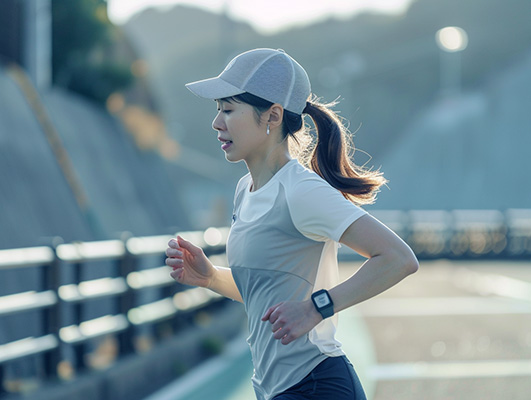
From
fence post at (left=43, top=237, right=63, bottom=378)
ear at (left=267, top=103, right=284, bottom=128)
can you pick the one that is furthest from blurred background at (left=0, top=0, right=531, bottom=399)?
ear at (left=267, top=103, right=284, bottom=128)

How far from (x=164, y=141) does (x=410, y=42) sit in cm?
13411

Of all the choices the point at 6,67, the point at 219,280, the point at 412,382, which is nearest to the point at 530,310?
the point at 412,382

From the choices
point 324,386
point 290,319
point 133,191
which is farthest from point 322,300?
point 133,191

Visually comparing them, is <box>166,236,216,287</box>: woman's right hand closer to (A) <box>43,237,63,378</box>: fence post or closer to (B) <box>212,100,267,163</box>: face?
(B) <box>212,100,267,163</box>: face

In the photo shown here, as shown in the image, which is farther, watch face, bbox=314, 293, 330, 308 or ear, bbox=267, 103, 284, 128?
ear, bbox=267, 103, 284, 128

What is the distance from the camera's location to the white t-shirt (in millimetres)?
3000

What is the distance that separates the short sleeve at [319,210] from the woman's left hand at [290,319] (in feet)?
0.80

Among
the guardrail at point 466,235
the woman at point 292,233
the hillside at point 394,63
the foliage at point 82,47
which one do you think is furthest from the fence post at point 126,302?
the hillside at point 394,63

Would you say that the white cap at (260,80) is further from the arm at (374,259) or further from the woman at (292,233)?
the arm at (374,259)

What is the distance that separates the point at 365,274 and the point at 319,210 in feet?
0.81

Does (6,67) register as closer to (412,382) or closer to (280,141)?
(412,382)

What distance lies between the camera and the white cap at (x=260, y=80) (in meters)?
3.11

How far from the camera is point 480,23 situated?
146 metres

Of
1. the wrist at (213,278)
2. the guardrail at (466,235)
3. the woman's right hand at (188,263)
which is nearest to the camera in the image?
the woman's right hand at (188,263)
